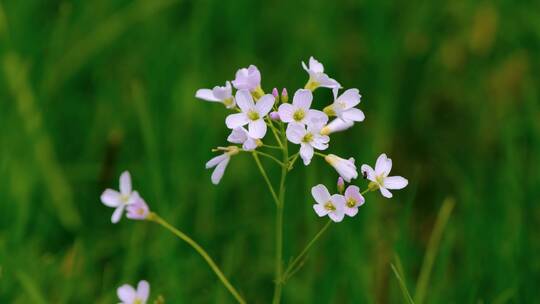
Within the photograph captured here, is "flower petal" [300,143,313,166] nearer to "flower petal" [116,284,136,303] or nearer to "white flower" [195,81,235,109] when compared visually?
"white flower" [195,81,235,109]

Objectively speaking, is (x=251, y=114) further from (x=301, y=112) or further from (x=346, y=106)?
(x=346, y=106)

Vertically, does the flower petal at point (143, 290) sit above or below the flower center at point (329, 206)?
below

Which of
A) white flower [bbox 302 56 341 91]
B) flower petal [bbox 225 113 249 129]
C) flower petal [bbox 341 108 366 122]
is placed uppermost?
white flower [bbox 302 56 341 91]

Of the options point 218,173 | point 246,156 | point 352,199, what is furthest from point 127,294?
point 246,156

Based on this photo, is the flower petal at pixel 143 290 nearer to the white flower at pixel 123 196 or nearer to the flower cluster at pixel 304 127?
the white flower at pixel 123 196

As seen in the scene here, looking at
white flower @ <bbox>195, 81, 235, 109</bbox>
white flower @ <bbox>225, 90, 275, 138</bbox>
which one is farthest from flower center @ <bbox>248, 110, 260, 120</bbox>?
white flower @ <bbox>195, 81, 235, 109</bbox>

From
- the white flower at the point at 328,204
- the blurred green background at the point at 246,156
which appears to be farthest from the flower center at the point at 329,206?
the blurred green background at the point at 246,156

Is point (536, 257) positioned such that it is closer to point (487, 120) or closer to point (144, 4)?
point (487, 120)
